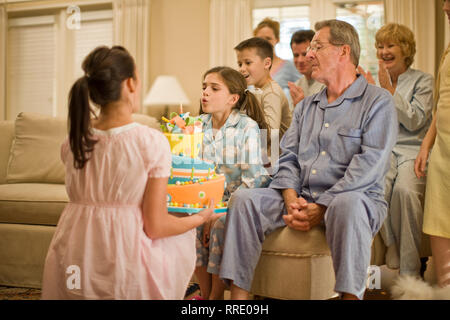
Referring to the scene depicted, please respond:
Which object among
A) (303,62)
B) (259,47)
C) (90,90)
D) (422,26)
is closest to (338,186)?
(90,90)

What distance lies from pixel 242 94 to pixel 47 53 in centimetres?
444

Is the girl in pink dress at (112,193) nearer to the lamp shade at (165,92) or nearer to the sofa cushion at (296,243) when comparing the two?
the sofa cushion at (296,243)

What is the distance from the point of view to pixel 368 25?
442cm

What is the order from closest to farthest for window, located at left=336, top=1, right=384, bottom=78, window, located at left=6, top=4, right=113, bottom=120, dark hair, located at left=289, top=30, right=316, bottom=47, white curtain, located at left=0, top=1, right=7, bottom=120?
dark hair, located at left=289, top=30, right=316, bottom=47
window, located at left=336, top=1, right=384, bottom=78
window, located at left=6, top=4, right=113, bottom=120
white curtain, located at left=0, top=1, right=7, bottom=120

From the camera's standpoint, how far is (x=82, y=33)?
5.71 metres

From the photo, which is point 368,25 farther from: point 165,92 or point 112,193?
point 112,193

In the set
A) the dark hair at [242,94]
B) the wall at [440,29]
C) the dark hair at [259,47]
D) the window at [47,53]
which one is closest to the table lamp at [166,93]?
the window at [47,53]

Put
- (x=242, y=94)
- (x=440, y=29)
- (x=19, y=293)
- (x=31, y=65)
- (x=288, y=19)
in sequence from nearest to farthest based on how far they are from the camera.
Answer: (x=242, y=94) < (x=19, y=293) < (x=440, y=29) < (x=288, y=19) < (x=31, y=65)

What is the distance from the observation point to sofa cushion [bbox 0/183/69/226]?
257cm

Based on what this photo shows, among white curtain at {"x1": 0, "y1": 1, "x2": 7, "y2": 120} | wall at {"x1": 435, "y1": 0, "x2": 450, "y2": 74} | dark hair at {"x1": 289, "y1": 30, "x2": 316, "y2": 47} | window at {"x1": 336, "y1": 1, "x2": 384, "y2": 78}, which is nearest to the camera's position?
dark hair at {"x1": 289, "y1": 30, "x2": 316, "y2": 47}

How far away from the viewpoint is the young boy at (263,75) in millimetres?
2590

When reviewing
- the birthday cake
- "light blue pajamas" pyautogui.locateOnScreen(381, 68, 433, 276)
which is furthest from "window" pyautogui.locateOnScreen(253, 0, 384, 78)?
the birthday cake

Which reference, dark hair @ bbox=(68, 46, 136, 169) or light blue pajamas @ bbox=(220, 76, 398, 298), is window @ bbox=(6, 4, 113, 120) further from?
dark hair @ bbox=(68, 46, 136, 169)

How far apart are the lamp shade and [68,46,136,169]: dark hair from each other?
3.69 metres
